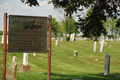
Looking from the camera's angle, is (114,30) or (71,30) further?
(71,30)

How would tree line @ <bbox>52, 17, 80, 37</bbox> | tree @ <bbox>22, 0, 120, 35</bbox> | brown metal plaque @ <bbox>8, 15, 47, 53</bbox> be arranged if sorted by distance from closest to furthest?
brown metal plaque @ <bbox>8, 15, 47, 53</bbox>
tree @ <bbox>22, 0, 120, 35</bbox>
tree line @ <bbox>52, 17, 80, 37</bbox>

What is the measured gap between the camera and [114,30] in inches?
2630

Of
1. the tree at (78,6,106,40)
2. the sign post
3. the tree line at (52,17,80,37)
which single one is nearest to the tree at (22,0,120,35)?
the tree at (78,6,106,40)

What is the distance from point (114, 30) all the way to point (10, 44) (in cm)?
6359

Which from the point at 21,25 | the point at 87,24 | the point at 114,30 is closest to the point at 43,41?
the point at 21,25

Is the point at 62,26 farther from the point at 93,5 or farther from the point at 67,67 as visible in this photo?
the point at 93,5

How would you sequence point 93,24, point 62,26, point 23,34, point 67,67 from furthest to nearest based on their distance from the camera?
point 62,26 → point 67,67 → point 93,24 → point 23,34

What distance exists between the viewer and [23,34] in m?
6.88

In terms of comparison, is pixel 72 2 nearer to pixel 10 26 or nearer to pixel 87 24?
pixel 87 24

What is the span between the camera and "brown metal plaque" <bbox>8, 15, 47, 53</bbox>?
6.88 meters

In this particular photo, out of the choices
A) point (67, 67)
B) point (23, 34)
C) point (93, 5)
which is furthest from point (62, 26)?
point (23, 34)

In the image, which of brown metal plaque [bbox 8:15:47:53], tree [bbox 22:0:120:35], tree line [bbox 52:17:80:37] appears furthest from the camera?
tree line [bbox 52:17:80:37]

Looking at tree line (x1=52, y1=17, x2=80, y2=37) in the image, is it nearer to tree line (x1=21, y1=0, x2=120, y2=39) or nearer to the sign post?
tree line (x1=21, y1=0, x2=120, y2=39)

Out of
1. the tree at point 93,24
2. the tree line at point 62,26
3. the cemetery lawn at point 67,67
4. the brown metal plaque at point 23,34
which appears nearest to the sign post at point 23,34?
the brown metal plaque at point 23,34
